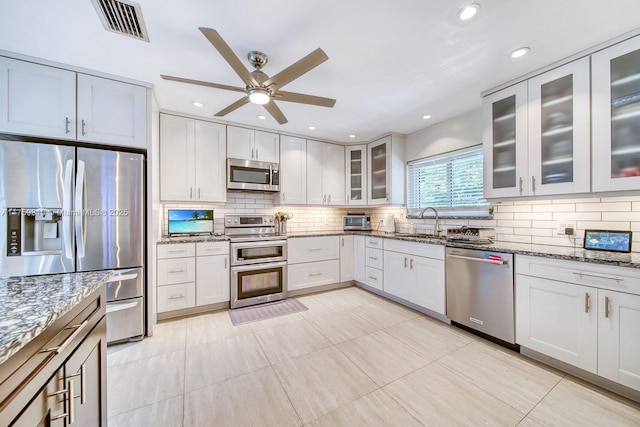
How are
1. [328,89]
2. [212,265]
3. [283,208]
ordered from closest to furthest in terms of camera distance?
[328,89] < [212,265] < [283,208]

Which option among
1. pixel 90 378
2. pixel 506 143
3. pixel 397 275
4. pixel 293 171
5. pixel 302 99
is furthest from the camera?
pixel 293 171

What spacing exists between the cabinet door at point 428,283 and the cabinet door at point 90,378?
2.83m

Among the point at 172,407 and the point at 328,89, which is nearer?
the point at 172,407

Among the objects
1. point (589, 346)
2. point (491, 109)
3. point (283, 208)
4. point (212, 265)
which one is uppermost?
point (491, 109)

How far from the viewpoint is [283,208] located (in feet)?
13.4

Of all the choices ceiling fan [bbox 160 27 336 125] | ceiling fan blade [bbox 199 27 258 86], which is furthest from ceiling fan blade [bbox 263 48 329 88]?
ceiling fan blade [bbox 199 27 258 86]

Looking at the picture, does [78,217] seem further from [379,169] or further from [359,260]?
[379,169]

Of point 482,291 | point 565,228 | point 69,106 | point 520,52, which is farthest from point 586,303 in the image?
point 69,106

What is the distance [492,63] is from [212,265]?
354cm

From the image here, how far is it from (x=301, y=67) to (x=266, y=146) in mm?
2137

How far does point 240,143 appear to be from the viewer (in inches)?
135

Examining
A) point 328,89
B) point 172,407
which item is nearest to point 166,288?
point 172,407

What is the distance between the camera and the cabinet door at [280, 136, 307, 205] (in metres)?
3.78

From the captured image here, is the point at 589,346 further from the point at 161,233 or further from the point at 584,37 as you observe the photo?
the point at 161,233
